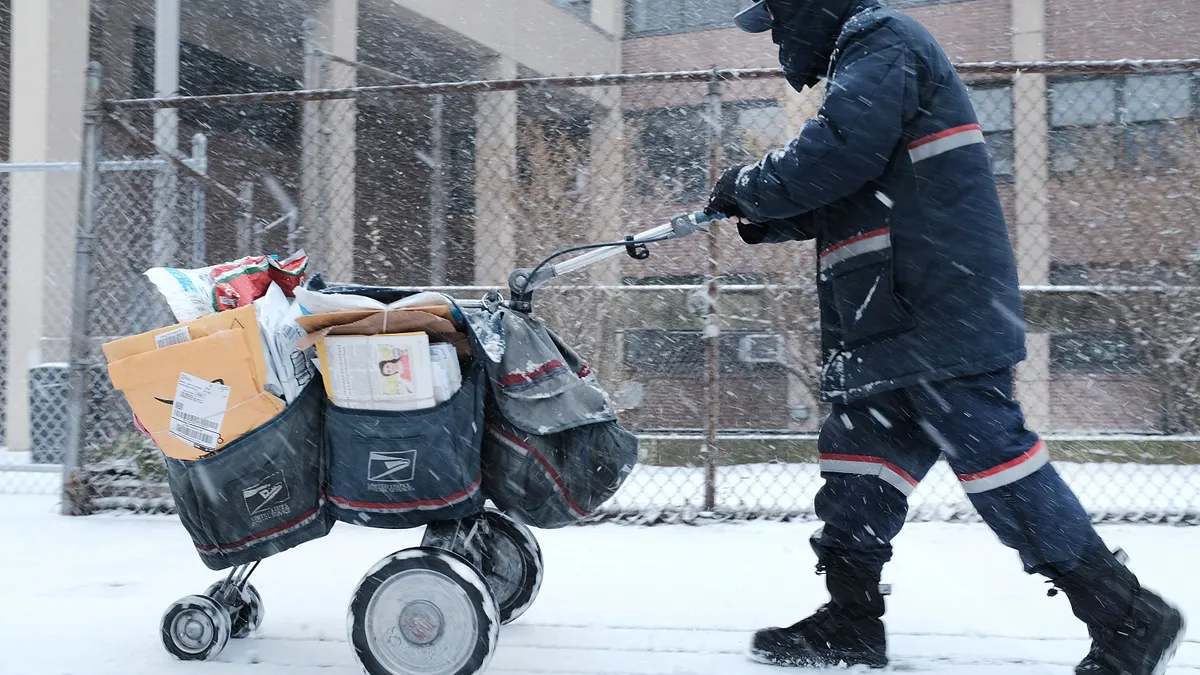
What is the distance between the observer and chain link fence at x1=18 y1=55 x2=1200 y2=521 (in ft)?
15.7

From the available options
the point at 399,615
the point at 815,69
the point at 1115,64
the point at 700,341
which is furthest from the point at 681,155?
the point at 399,615

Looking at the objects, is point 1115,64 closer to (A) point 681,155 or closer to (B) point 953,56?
(A) point 681,155

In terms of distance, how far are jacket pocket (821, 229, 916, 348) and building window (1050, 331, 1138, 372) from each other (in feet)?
14.3

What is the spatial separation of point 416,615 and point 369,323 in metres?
0.72

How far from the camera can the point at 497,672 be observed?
2.48 metres

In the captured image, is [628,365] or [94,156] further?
[628,365]

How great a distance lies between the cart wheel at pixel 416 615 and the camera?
2197mm

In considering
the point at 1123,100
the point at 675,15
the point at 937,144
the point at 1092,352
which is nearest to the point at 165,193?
Answer: the point at 937,144

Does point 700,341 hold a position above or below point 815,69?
below

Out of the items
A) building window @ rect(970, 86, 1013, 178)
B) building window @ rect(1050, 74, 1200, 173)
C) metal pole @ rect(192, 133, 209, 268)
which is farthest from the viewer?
building window @ rect(970, 86, 1013, 178)

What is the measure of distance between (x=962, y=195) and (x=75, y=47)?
8.06m

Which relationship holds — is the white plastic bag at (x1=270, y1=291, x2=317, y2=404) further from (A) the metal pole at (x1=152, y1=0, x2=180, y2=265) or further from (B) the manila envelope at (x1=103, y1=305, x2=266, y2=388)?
(A) the metal pole at (x1=152, y1=0, x2=180, y2=265)

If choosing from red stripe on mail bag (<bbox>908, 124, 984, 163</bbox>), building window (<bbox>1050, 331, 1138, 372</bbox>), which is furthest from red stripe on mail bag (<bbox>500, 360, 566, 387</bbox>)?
building window (<bbox>1050, 331, 1138, 372</bbox>)

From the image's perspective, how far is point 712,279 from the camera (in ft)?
14.5
